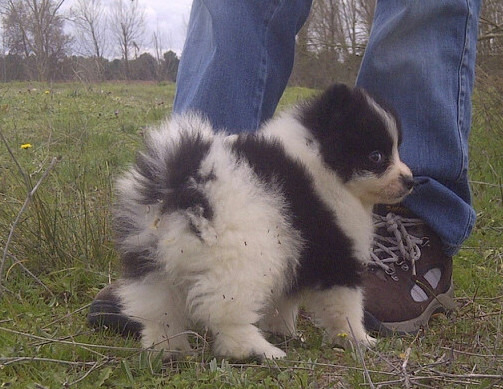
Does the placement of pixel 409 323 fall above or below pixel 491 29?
below

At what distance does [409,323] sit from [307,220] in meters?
0.86

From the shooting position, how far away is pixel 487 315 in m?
2.54

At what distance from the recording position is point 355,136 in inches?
92.7

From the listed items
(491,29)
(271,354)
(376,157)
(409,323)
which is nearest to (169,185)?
(271,354)

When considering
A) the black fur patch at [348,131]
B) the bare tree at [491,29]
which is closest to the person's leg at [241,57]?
the black fur patch at [348,131]

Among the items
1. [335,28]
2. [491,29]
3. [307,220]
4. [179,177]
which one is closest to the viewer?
[179,177]

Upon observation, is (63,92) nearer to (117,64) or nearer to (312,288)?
(117,64)

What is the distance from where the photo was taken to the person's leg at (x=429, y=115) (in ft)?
9.35

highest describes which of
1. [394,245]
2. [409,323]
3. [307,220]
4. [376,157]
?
[376,157]

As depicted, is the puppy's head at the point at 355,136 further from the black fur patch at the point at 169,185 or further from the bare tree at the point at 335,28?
the bare tree at the point at 335,28

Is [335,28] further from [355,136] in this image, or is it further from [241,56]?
[355,136]

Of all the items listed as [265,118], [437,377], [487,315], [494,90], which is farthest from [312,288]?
[494,90]

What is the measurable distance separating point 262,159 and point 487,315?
46.3 inches

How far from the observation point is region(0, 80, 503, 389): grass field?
1898mm
